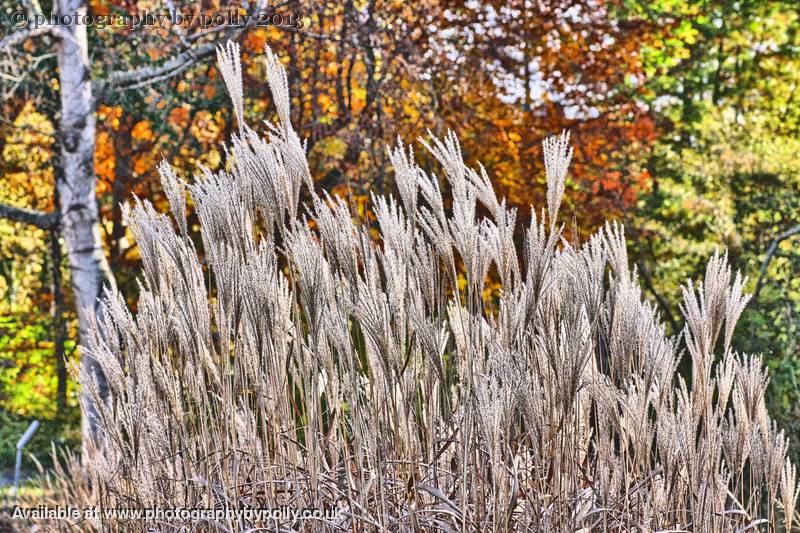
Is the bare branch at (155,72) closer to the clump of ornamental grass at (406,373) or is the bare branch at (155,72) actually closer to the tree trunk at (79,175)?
the tree trunk at (79,175)

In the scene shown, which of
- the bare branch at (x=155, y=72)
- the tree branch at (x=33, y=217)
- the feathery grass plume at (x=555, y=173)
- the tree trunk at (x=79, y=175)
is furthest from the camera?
the tree branch at (x=33, y=217)

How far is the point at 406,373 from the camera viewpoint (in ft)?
7.68

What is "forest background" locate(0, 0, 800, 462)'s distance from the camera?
6.76m

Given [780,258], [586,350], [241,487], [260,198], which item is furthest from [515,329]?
[780,258]

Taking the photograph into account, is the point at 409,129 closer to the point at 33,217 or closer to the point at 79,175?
the point at 79,175

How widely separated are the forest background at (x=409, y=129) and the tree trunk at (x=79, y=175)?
0.36 ft

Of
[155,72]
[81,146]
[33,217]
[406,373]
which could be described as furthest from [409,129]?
[406,373]

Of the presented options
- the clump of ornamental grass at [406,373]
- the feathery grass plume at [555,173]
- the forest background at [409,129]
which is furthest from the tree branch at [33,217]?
the feathery grass plume at [555,173]

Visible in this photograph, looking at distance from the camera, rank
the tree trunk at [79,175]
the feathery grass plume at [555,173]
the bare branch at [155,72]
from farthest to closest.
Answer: the bare branch at [155,72] < the tree trunk at [79,175] < the feathery grass plume at [555,173]

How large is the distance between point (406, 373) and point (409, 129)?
495cm

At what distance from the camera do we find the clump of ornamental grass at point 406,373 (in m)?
2.10

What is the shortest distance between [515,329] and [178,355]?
1012 millimetres

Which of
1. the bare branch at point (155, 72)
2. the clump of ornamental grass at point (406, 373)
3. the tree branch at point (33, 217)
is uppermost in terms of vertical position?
the bare branch at point (155, 72)

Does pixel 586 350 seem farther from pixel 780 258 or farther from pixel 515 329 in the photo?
pixel 780 258
